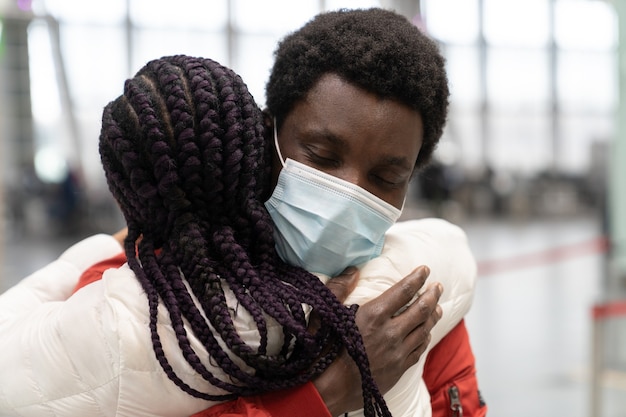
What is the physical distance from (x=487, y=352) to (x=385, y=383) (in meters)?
3.67

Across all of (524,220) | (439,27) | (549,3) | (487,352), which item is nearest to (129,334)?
(487,352)

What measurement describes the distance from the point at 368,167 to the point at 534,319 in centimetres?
476

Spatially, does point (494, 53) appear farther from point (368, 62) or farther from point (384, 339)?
point (384, 339)

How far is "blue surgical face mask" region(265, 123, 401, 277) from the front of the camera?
1128 millimetres

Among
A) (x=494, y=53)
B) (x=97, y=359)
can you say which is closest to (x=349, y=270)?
(x=97, y=359)

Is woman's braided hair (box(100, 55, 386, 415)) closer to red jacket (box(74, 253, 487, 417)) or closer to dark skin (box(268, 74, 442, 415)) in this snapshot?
dark skin (box(268, 74, 442, 415))

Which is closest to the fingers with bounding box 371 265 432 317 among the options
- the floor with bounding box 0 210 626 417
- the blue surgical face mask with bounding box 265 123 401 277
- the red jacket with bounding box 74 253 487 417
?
the blue surgical face mask with bounding box 265 123 401 277

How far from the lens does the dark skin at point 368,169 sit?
3.45 feet

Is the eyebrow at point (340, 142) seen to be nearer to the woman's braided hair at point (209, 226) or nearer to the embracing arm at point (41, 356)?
the woman's braided hair at point (209, 226)

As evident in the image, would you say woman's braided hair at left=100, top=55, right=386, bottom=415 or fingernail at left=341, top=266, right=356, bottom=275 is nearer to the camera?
woman's braided hair at left=100, top=55, right=386, bottom=415

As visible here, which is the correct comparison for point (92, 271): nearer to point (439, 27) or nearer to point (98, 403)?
point (98, 403)

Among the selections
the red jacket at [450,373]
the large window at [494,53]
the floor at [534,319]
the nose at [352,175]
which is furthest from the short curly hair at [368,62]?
the large window at [494,53]

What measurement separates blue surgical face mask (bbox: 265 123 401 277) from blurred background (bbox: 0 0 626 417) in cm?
23

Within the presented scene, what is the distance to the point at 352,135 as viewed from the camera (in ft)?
3.62
